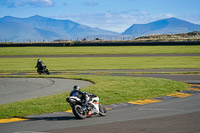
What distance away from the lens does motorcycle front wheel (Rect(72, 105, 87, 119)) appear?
13891mm

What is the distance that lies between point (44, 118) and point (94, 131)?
3.34 m

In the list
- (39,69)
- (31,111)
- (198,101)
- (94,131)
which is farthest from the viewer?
(39,69)

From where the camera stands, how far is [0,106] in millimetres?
17234

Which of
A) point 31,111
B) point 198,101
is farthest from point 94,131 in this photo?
point 198,101

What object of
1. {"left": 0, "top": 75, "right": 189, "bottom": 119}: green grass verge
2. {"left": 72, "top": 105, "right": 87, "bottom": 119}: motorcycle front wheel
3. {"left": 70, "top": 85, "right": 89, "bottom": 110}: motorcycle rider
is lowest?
→ {"left": 0, "top": 75, "right": 189, "bottom": 119}: green grass verge

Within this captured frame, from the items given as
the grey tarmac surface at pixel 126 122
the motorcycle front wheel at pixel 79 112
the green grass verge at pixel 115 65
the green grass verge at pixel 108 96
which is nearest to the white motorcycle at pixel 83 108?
the motorcycle front wheel at pixel 79 112

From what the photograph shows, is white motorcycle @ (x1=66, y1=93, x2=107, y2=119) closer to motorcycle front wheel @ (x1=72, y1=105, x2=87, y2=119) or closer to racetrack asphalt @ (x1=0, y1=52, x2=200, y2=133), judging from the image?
motorcycle front wheel @ (x1=72, y1=105, x2=87, y2=119)

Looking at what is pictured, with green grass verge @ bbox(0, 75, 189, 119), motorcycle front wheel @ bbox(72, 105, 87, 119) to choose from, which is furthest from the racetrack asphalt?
green grass verge @ bbox(0, 75, 189, 119)

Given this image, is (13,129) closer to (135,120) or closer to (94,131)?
(94,131)

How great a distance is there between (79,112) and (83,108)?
0.23 m

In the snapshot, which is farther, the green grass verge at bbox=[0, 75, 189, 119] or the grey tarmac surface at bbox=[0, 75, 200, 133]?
the green grass verge at bbox=[0, 75, 189, 119]

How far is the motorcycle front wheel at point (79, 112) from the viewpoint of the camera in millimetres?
13891

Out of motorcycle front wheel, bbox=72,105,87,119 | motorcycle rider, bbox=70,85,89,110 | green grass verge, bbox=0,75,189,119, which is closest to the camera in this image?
motorcycle front wheel, bbox=72,105,87,119

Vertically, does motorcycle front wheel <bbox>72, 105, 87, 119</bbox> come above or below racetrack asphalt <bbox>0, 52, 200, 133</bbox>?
above
